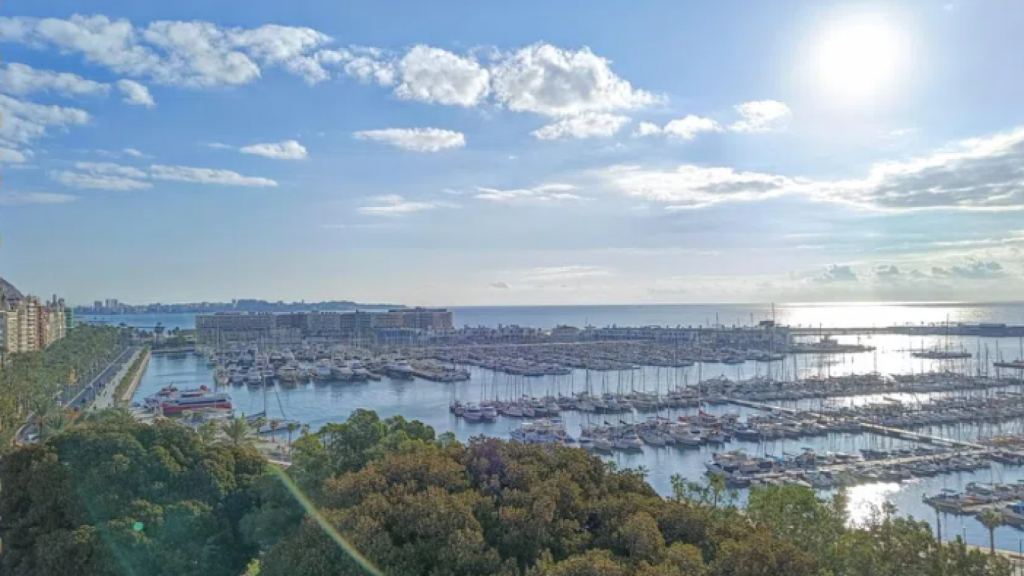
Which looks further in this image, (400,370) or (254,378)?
(400,370)

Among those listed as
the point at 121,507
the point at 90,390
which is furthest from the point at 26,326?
the point at 121,507

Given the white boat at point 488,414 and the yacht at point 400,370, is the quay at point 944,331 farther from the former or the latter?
the white boat at point 488,414

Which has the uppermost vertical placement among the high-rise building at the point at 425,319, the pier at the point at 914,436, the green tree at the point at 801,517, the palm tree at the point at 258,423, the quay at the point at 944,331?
the high-rise building at the point at 425,319

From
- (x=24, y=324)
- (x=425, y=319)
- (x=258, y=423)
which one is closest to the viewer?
(x=258, y=423)

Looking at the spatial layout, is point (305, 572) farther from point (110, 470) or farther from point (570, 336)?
point (570, 336)

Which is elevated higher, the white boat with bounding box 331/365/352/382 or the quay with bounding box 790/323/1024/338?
the quay with bounding box 790/323/1024/338

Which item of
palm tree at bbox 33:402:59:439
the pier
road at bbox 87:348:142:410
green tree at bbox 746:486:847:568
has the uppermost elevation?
green tree at bbox 746:486:847:568

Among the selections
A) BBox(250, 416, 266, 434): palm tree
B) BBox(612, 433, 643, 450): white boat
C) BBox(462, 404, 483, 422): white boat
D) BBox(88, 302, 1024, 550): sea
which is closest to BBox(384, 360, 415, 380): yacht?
BBox(88, 302, 1024, 550): sea

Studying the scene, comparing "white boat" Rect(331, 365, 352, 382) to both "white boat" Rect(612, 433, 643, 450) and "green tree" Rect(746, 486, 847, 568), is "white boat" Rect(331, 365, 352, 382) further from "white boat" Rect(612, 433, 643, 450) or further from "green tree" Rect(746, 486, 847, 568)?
"green tree" Rect(746, 486, 847, 568)

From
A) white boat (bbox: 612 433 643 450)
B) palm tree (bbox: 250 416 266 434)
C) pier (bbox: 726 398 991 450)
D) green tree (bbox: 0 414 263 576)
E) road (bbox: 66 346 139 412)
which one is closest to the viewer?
green tree (bbox: 0 414 263 576)

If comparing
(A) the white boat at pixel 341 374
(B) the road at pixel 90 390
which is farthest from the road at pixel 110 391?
(A) the white boat at pixel 341 374

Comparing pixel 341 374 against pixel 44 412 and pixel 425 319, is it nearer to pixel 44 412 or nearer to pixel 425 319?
pixel 44 412
